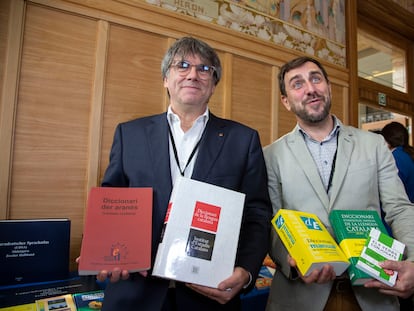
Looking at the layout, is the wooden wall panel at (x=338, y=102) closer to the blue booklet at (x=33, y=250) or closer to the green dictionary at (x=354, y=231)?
the green dictionary at (x=354, y=231)

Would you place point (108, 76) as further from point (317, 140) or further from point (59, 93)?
point (317, 140)

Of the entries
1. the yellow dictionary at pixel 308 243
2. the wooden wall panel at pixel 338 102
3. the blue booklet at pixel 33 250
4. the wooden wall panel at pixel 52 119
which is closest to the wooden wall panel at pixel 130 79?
the wooden wall panel at pixel 52 119

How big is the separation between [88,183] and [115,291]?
123cm

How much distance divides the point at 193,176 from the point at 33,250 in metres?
1.13

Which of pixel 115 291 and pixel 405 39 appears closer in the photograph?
pixel 115 291

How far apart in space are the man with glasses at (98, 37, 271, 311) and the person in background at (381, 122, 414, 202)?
197 cm

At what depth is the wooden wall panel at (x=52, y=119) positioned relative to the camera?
1.92 meters

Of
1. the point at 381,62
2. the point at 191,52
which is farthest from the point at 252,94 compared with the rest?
the point at 381,62

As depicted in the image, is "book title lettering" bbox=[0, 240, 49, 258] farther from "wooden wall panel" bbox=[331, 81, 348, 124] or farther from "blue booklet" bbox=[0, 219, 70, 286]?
"wooden wall panel" bbox=[331, 81, 348, 124]

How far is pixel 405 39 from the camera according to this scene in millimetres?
5141

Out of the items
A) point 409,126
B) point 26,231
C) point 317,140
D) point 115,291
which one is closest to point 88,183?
point 26,231

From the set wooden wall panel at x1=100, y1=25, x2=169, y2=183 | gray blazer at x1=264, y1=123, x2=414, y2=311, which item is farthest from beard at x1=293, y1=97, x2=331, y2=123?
wooden wall panel at x1=100, y1=25, x2=169, y2=183

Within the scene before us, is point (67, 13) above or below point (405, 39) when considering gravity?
below

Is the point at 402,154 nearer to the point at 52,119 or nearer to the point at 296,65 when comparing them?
the point at 296,65
